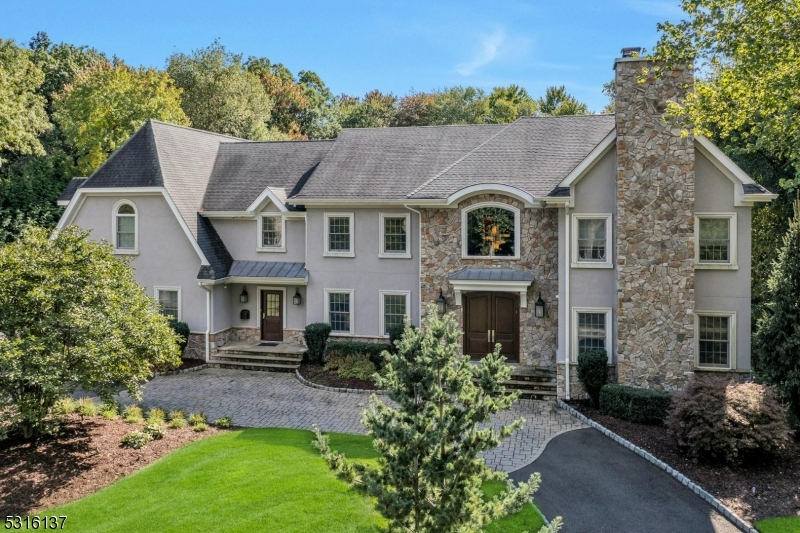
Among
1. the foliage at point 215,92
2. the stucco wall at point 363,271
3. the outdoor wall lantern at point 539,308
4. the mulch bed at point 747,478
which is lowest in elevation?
the mulch bed at point 747,478

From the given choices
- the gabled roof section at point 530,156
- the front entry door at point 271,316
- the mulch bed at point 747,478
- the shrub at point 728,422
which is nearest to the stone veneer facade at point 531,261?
the gabled roof section at point 530,156

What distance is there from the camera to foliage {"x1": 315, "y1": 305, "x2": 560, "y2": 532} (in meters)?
5.52

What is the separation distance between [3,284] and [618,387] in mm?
14354

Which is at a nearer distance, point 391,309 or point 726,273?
point 726,273

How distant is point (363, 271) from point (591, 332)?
317 inches

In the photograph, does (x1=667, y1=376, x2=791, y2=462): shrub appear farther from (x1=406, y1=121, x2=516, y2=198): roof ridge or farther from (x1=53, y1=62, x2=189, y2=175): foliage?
(x1=53, y1=62, x2=189, y2=175): foliage

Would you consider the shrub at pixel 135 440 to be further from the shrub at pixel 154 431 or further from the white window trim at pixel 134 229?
the white window trim at pixel 134 229

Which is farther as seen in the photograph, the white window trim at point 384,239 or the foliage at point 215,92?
the foliage at point 215,92

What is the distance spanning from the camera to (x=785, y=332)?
13312 millimetres

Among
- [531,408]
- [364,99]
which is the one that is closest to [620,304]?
[531,408]

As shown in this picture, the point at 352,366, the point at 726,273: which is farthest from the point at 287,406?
the point at 726,273

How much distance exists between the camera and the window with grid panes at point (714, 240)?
1576 cm

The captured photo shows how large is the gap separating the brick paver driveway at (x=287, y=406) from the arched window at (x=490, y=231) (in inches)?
189

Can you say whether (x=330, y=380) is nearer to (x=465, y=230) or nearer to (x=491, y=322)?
(x=491, y=322)
